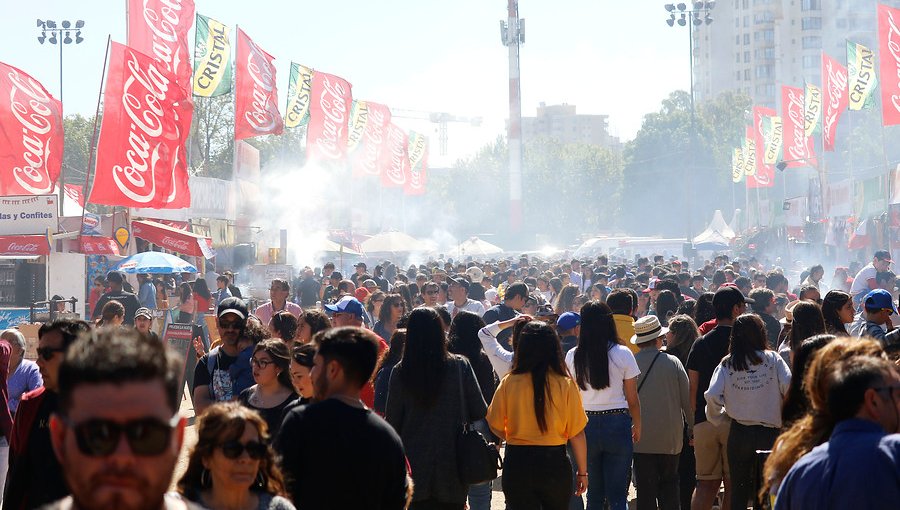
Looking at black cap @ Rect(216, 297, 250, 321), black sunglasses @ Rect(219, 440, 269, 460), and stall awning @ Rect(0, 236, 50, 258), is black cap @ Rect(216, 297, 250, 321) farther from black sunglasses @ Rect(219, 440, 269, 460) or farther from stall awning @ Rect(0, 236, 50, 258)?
stall awning @ Rect(0, 236, 50, 258)

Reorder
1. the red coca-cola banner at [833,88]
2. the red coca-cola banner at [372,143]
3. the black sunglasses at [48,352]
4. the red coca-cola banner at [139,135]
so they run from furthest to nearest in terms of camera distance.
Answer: the red coca-cola banner at [372,143]
the red coca-cola banner at [833,88]
the red coca-cola banner at [139,135]
the black sunglasses at [48,352]

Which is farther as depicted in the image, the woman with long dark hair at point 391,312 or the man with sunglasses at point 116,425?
the woman with long dark hair at point 391,312

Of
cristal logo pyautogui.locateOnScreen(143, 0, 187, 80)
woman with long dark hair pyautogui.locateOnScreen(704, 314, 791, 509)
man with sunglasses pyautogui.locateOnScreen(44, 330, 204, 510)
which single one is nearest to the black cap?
woman with long dark hair pyautogui.locateOnScreen(704, 314, 791, 509)

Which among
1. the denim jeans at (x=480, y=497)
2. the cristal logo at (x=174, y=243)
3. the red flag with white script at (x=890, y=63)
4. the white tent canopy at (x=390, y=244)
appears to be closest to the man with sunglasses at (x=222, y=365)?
the denim jeans at (x=480, y=497)

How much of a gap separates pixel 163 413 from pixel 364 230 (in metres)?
61.8

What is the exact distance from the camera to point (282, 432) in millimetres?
4121

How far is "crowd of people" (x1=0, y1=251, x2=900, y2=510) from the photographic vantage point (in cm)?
203

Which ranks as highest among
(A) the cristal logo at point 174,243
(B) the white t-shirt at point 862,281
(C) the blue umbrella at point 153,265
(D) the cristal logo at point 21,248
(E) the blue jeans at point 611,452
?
(A) the cristal logo at point 174,243

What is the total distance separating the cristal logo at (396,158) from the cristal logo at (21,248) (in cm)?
1984

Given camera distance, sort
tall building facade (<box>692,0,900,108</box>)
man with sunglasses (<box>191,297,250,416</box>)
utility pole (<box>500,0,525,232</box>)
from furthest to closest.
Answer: tall building facade (<box>692,0,900,108</box>) < utility pole (<box>500,0,525,232</box>) < man with sunglasses (<box>191,297,250,416</box>)

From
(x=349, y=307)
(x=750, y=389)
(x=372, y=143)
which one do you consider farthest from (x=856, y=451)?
(x=372, y=143)

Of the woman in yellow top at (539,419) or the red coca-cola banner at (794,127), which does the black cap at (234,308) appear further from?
the red coca-cola banner at (794,127)

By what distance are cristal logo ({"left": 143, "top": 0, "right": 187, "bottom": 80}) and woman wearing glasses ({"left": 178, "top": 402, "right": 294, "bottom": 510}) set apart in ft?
58.8

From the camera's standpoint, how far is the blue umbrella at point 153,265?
19125mm
